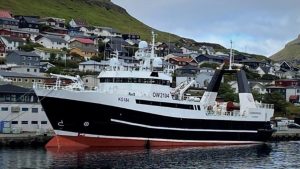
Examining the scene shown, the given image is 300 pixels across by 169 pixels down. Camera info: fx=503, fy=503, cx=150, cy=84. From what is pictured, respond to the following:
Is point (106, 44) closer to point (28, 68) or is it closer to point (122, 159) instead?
point (28, 68)

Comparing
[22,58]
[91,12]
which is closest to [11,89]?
[22,58]

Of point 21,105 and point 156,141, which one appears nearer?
point 156,141

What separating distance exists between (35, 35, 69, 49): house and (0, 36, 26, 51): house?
20.0 ft

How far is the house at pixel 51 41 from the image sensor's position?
102500 millimetres

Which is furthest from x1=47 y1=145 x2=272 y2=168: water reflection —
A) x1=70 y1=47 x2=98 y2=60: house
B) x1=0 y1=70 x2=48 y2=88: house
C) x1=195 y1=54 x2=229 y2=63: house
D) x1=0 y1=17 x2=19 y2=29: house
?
x1=0 y1=17 x2=19 y2=29: house

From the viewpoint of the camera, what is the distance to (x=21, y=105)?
47.4 m

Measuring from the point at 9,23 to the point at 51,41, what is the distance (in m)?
17.1

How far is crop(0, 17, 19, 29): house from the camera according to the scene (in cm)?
11207

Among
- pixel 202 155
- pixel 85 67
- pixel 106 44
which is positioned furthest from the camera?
pixel 106 44

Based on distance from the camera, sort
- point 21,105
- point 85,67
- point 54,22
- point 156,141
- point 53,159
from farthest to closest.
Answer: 1. point 54,22
2. point 85,67
3. point 21,105
4. point 156,141
5. point 53,159

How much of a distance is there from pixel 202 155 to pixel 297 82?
5784 cm

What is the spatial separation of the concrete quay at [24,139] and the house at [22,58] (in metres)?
38.9

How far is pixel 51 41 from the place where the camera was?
10238 cm

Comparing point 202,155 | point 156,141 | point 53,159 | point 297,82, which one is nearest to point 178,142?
point 156,141
